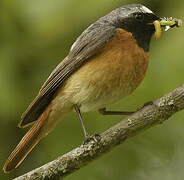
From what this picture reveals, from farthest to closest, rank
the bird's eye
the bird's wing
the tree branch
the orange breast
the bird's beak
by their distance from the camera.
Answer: the bird's eye < the bird's wing < the orange breast < the bird's beak < the tree branch

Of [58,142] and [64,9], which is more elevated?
[64,9]

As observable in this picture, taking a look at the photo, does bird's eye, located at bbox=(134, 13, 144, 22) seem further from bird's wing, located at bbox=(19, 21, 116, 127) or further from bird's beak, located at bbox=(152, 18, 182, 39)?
bird's wing, located at bbox=(19, 21, 116, 127)

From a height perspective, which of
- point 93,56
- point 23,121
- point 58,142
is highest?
point 93,56

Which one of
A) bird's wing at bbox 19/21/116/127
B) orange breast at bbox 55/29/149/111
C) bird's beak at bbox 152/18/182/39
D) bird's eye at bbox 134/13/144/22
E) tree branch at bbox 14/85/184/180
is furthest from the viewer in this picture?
bird's eye at bbox 134/13/144/22

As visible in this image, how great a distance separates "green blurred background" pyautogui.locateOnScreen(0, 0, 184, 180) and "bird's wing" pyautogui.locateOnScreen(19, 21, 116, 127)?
0.12m

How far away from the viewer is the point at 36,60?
516 cm

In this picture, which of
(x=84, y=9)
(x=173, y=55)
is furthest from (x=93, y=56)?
(x=173, y=55)

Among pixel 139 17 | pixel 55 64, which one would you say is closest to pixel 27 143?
pixel 55 64

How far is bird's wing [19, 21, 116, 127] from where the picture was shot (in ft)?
16.0

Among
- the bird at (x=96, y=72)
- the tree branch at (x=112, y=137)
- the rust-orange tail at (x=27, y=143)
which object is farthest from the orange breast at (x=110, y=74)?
the tree branch at (x=112, y=137)

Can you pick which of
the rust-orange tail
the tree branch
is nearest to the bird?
the rust-orange tail

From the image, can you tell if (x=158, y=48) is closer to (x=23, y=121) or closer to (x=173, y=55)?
(x=173, y=55)

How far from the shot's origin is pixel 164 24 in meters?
4.77

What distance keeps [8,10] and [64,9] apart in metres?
0.63
